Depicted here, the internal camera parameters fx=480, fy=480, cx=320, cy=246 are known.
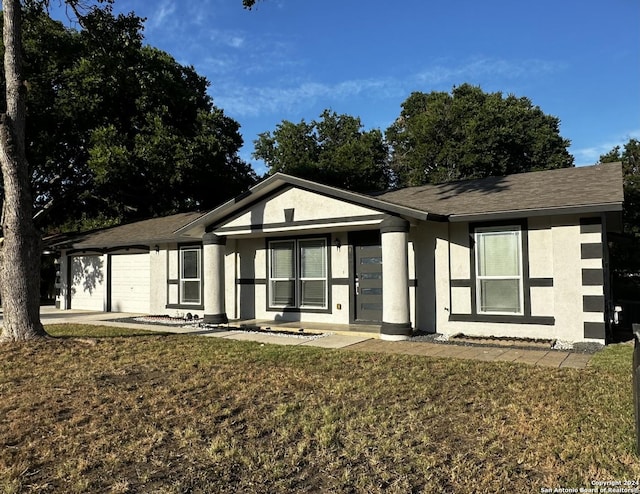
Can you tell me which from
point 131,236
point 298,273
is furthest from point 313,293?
point 131,236

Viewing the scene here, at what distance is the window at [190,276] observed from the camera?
14.2 meters

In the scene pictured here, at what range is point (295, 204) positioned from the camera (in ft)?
37.7

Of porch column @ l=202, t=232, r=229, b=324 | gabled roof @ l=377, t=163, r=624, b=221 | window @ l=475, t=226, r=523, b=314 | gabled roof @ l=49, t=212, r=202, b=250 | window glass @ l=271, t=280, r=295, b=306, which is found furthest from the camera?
gabled roof @ l=49, t=212, r=202, b=250

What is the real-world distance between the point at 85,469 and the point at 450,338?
742 cm

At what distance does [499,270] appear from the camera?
9789mm

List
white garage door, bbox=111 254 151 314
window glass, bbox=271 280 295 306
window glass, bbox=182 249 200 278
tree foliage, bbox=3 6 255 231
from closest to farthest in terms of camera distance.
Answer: window glass, bbox=271 280 295 306 < window glass, bbox=182 249 200 278 < white garage door, bbox=111 254 151 314 < tree foliage, bbox=3 6 255 231

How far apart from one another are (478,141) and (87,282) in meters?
25.3

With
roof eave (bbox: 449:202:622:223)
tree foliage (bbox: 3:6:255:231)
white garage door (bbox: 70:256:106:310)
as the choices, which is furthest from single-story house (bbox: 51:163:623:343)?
tree foliage (bbox: 3:6:255:231)

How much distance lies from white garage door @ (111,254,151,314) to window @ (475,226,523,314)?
1048cm

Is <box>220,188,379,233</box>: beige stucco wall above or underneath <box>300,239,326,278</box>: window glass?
above

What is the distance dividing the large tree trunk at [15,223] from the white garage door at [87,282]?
25.5 ft

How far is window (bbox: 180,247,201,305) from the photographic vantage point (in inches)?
560

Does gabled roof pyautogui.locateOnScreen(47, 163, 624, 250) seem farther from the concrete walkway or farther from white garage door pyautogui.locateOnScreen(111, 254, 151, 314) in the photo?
the concrete walkway

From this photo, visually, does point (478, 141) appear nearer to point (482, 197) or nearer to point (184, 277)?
point (482, 197)
